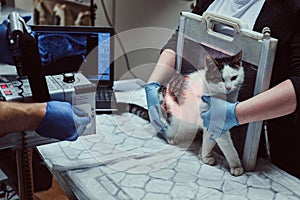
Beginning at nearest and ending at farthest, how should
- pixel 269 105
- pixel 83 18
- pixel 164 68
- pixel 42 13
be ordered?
pixel 269 105, pixel 164 68, pixel 83 18, pixel 42 13

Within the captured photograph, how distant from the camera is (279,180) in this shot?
0.83 meters

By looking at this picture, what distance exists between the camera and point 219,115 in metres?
0.80

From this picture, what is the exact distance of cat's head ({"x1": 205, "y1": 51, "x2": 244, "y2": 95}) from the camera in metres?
0.80

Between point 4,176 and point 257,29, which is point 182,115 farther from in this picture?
point 4,176

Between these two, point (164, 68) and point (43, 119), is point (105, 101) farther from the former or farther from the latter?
point (43, 119)

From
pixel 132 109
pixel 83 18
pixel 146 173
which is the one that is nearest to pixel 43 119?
pixel 146 173

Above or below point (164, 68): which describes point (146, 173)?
below

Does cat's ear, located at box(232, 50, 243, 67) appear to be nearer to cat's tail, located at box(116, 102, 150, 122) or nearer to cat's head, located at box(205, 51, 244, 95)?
cat's head, located at box(205, 51, 244, 95)

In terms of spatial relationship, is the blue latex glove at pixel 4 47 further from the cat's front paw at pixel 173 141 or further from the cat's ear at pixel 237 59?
the cat's ear at pixel 237 59

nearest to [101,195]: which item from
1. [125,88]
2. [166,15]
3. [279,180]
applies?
[279,180]

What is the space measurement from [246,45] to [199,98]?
16 centimetres

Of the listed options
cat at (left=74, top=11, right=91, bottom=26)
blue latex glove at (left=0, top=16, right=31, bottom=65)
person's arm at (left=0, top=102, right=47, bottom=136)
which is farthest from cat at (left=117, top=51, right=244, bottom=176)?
cat at (left=74, top=11, right=91, bottom=26)

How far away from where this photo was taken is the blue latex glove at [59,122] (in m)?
0.81

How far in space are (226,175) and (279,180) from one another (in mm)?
123
